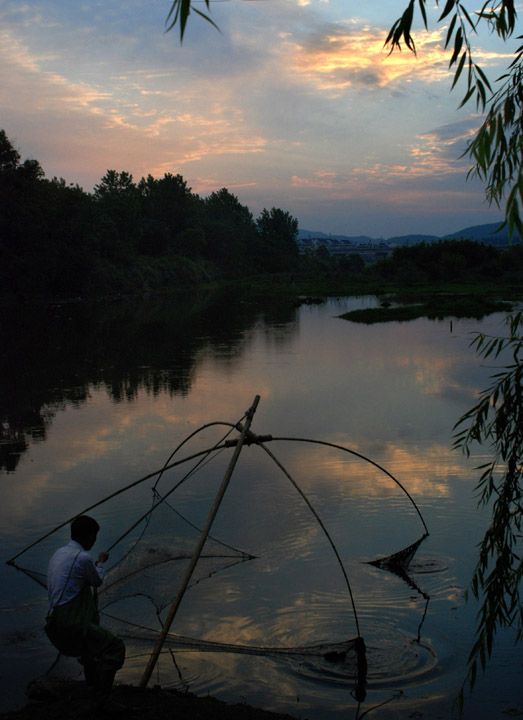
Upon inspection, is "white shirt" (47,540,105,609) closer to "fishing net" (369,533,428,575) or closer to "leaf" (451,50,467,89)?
"leaf" (451,50,467,89)

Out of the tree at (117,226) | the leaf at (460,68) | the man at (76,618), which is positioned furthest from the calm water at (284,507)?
the tree at (117,226)

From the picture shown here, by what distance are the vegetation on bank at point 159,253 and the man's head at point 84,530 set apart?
101 feet

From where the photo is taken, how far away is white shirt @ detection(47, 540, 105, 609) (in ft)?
14.2

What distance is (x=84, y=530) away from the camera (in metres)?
4.46

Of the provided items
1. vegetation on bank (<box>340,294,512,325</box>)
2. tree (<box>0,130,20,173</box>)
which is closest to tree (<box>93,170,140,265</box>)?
tree (<box>0,130,20,173</box>)

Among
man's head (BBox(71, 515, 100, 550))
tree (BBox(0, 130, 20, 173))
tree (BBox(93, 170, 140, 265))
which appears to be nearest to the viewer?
man's head (BBox(71, 515, 100, 550))

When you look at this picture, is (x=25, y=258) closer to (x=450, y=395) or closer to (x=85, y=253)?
(x=85, y=253)

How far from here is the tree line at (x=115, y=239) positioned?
1840 inches

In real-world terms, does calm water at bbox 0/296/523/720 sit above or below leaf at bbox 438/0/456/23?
below

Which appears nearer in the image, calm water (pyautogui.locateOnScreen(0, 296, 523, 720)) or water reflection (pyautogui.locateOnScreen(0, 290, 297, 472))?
calm water (pyautogui.locateOnScreen(0, 296, 523, 720))

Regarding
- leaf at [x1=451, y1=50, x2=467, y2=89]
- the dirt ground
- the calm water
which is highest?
leaf at [x1=451, y1=50, x2=467, y2=89]

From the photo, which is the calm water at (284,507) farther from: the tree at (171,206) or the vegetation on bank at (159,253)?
the tree at (171,206)

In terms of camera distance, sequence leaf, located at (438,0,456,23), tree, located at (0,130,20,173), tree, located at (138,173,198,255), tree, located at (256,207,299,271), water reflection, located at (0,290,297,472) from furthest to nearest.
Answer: tree, located at (256,207,299,271) → tree, located at (138,173,198,255) → tree, located at (0,130,20,173) → water reflection, located at (0,290,297,472) → leaf, located at (438,0,456,23)

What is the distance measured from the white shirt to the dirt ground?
0.58 metres
